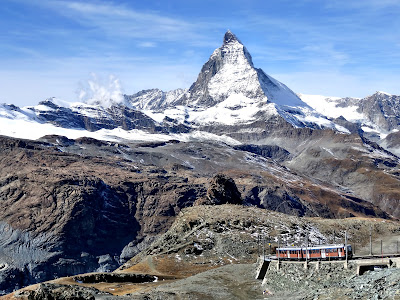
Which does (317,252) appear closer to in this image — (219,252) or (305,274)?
(305,274)

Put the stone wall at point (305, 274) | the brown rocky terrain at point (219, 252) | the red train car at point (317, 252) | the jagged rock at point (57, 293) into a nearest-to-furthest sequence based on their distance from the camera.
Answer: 1. the jagged rock at point (57, 293)
2. the stone wall at point (305, 274)
3. the red train car at point (317, 252)
4. the brown rocky terrain at point (219, 252)

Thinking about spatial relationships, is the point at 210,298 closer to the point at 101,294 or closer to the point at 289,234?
the point at 101,294

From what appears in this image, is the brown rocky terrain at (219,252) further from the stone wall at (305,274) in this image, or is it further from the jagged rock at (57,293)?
the jagged rock at (57,293)

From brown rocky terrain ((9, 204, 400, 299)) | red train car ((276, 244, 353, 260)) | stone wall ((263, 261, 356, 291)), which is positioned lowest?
brown rocky terrain ((9, 204, 400, 299))

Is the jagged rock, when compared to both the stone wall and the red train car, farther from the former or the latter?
the red train car

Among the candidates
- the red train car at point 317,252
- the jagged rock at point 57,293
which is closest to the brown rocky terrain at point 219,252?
the jagged rock at point 57,293

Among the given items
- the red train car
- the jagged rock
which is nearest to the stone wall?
the red train car

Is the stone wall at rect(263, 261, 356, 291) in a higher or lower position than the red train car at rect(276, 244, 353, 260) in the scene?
lower

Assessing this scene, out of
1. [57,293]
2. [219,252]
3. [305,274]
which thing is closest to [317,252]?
[305,274]
